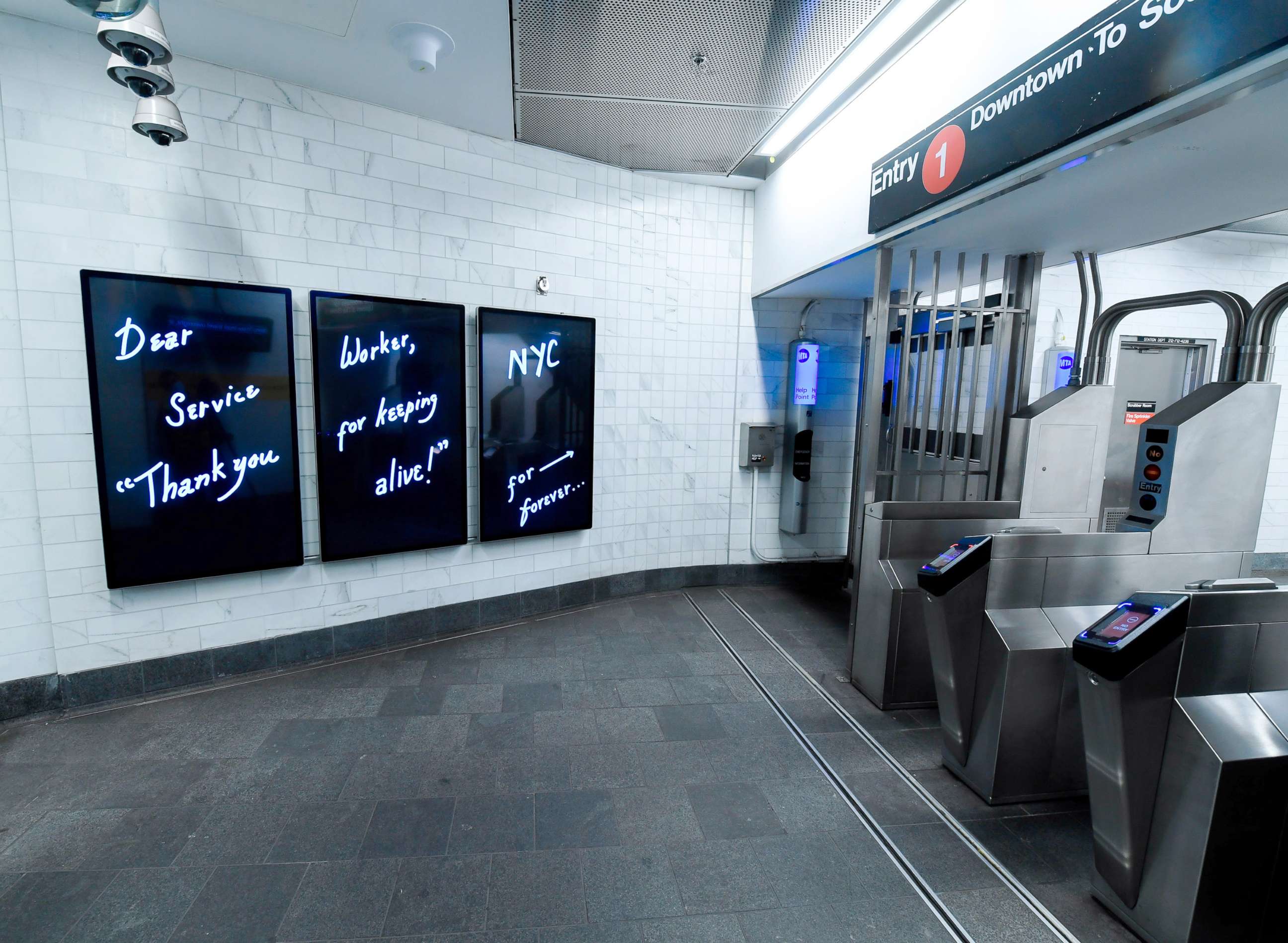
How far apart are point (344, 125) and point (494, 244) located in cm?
108

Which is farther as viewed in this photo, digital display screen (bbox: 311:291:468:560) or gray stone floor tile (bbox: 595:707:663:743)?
digital display screen (bbox: 311:291:468:560)

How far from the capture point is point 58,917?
1.97 metres

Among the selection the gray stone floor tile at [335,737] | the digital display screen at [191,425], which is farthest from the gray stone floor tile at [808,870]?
the digital display screen at [191,425]

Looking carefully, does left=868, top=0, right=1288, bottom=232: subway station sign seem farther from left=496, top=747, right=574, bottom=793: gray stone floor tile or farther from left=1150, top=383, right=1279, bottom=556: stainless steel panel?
left=496, top=747, right=574, bottom=793: gray stone floor tile

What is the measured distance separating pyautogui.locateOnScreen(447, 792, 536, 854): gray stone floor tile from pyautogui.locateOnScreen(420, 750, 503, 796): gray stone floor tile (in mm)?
67

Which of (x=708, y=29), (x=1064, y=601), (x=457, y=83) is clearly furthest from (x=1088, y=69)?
(x=457, y=83)

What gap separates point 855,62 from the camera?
127 inches

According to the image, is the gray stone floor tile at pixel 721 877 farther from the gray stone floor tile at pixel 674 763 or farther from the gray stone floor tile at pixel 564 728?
the gray stone floor tile at pixel 564 728

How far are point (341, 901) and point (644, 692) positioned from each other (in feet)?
6.05

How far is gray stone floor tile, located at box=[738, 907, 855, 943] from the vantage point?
1.94 meters

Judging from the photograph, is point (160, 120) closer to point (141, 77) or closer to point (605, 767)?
point (141, 77)

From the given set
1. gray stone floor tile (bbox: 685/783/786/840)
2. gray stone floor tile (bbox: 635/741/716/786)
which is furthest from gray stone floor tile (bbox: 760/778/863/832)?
gray stone floor tile (bbox: 635/741/716/786)

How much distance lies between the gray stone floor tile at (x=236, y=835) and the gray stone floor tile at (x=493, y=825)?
0.70 m

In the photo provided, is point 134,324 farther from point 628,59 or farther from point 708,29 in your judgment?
point 708,29
